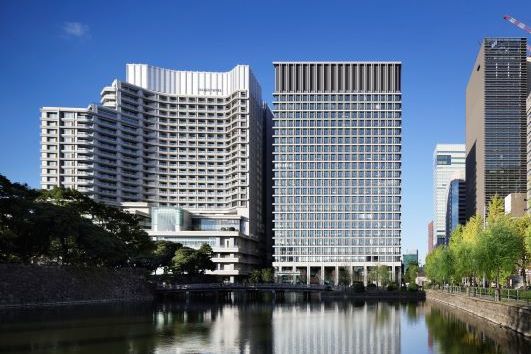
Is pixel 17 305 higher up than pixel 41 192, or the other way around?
pixel 41 192

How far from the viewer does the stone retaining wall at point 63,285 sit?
280 feet

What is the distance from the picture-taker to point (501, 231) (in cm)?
7631

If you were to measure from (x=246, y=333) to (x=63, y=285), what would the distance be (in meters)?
47.5

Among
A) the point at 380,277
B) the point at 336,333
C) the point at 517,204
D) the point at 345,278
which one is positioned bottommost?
the point at 345,278

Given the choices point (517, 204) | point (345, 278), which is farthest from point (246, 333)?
point (517, 204)

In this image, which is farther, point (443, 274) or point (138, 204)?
point (138, 204)

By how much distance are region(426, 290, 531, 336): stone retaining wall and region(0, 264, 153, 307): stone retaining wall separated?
5969 cm

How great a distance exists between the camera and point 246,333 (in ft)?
193

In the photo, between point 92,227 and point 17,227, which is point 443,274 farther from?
point 17,227

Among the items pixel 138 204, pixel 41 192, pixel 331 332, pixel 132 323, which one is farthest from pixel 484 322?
pixel 138 204

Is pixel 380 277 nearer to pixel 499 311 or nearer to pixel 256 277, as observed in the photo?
pixel 256 277

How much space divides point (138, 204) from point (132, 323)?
440 ft

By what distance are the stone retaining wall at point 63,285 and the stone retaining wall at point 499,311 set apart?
59695 mm

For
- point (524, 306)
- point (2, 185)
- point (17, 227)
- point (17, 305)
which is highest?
point (2, 185)
